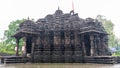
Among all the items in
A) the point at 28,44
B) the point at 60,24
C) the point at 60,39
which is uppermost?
the point at 60,24

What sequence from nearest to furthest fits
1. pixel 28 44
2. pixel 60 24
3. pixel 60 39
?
1. pixel 60 39
2. pixel 60 24
3. pixel 28 44

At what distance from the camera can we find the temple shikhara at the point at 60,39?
20000mm

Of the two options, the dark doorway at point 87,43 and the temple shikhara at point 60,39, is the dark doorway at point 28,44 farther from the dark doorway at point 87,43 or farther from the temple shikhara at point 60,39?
the dark doorway at point 87,43

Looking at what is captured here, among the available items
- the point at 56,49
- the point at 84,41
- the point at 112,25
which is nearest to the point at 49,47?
the point at 56,49

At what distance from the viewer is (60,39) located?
68.2 feet

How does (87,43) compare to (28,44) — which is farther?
(28,44)

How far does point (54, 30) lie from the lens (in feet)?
68.0

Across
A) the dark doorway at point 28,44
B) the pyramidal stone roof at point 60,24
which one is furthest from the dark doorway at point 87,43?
the dark doorway at point 28,44

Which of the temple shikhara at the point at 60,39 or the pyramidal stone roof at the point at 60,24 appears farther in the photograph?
the pyramidal stone roof at the point at 60,24

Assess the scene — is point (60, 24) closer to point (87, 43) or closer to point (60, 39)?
point (60, 39)

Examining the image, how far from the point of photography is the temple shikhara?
20.0 m

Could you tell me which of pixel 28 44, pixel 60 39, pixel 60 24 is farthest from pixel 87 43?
pixel 28 44

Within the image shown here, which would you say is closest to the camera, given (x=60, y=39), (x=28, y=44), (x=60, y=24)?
(x=60, y=39)

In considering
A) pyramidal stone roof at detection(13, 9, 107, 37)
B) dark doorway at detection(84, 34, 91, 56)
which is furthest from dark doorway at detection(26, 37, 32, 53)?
dark doorway at detection(84, 34, 91, 56)
